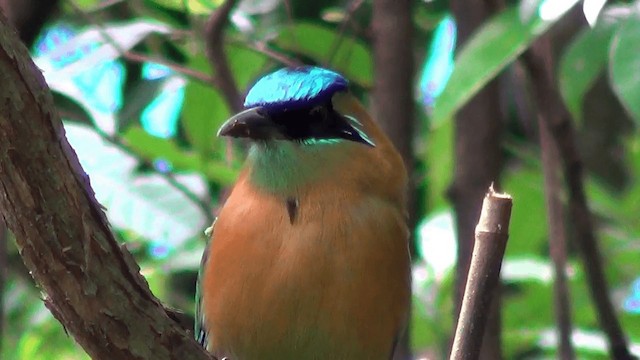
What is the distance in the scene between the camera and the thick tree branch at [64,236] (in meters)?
1.37

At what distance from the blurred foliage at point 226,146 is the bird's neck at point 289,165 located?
1.92 feet

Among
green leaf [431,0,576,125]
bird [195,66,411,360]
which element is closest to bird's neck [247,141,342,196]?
bird [195,66,411,360]

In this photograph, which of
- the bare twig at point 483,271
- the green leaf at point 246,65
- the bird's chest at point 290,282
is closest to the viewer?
the bare twig at point 483,271

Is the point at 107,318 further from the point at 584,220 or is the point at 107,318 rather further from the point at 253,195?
the point at 584,220

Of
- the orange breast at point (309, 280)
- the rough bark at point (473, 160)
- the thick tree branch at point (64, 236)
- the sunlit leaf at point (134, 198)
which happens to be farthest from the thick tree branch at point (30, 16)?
the thick tree branch at point (64, 236)

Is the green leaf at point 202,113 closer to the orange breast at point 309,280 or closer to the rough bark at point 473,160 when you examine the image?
the rough bark at point 473,160

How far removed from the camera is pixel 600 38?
2.46 metres

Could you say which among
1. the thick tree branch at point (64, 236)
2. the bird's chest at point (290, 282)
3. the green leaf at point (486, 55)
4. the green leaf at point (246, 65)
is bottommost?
the thick tree branch at point (64, 236)

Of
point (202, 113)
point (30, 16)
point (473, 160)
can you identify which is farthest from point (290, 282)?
point (30, 16)

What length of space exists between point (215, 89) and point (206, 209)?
0.32 meters

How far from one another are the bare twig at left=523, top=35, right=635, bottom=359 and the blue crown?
656mm

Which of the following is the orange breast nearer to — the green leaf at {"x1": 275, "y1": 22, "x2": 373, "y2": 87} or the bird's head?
the bird's head

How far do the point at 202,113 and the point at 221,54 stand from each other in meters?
0.35

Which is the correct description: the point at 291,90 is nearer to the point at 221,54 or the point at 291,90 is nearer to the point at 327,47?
the point at 221,54
